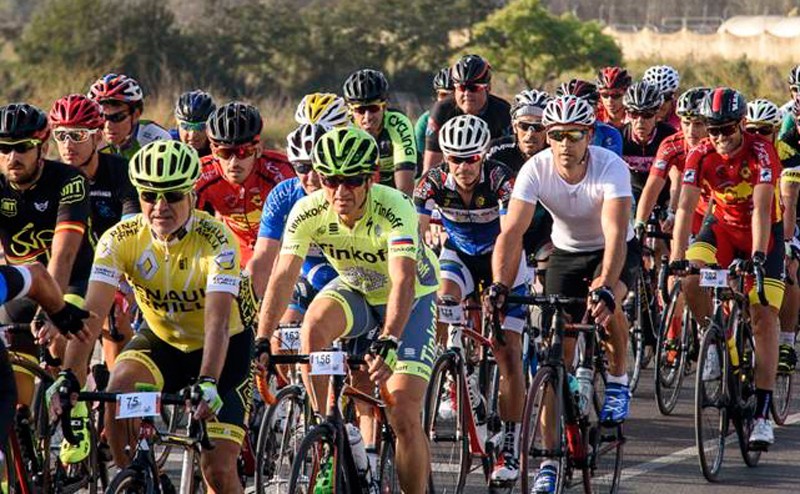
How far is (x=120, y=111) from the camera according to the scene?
1112 centimetres

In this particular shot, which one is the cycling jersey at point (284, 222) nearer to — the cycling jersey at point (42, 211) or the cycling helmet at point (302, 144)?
the cycling helmet at point (302, 144)

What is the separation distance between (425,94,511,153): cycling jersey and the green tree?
28.3 m

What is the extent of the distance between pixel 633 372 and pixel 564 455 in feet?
13.5

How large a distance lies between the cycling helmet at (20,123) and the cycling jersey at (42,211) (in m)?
0.22

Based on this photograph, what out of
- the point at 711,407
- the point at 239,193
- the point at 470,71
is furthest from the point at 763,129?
the point at 239,193

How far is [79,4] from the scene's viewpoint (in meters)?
38.7

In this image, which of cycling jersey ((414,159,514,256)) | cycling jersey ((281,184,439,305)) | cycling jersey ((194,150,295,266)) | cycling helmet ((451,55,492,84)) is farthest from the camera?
cycling helmet ((451,55,492,84))

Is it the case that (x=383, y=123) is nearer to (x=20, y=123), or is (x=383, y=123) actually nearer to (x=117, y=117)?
(x=117, y=117)

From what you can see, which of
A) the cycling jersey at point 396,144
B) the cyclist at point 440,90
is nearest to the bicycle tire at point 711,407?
the cycling jersey at point 396,144

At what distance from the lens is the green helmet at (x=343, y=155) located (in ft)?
25.0

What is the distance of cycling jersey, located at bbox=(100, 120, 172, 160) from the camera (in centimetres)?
1105

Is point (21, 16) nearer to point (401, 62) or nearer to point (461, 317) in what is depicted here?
point (401, 62)

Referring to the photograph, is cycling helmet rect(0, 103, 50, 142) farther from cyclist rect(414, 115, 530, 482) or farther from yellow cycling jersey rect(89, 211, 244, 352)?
cyclist rect(414, 115, 530, 482)

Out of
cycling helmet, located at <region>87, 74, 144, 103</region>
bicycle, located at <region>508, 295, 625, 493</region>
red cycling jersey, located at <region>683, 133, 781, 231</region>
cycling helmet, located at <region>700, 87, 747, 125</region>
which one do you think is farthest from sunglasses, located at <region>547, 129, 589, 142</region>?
cycling helmet, located at <region>87, 74, 144, 103</region>
